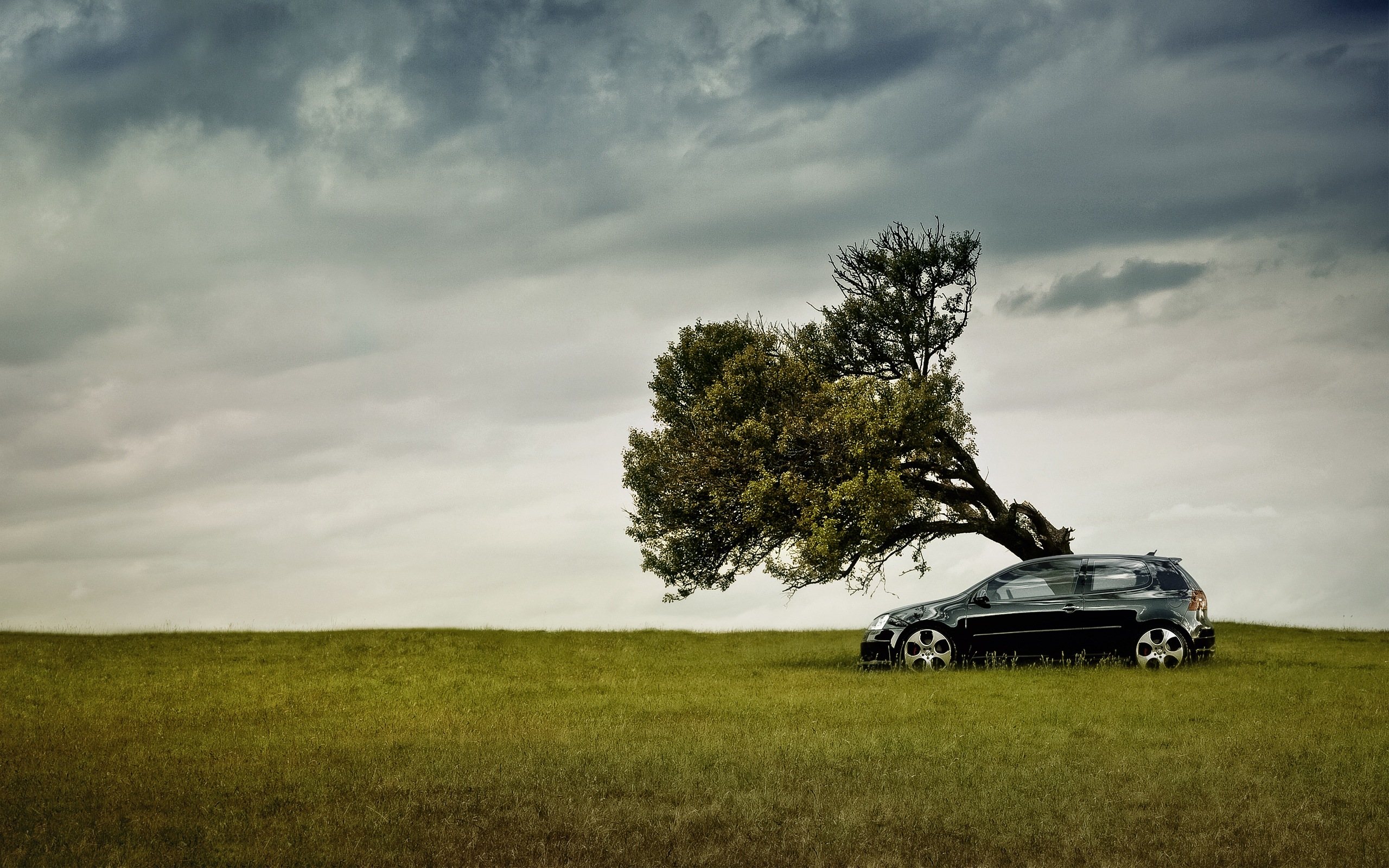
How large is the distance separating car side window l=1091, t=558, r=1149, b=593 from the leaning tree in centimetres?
506

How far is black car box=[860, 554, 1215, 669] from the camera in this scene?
2116 cm

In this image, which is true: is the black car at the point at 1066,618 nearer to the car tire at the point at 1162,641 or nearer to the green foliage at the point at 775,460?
the car tire at the point at 1162,641

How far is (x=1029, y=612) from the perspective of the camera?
21688mm

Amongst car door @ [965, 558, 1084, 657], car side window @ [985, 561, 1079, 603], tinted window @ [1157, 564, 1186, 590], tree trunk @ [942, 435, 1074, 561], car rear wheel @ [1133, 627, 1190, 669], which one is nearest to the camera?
car rear wheel @ [1133, 627, 1190, 669]

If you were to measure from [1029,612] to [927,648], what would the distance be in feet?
7.08

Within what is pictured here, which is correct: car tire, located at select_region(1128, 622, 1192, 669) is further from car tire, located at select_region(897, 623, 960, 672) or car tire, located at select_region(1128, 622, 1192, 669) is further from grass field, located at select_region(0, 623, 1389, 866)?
car tire, located at select_region(897, 623, 960, 672)

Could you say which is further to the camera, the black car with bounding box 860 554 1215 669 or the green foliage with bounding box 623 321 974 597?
the green foliage with bounding box 623 321 974 597

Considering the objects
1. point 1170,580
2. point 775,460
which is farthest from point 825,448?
point 1170,580

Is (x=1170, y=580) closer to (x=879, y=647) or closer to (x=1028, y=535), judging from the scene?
(x=879, y=647)

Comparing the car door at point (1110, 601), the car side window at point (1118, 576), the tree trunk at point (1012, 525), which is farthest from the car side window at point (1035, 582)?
the tree trunk at point (1012, 525)

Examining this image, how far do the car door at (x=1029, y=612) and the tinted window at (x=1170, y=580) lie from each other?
1.48m

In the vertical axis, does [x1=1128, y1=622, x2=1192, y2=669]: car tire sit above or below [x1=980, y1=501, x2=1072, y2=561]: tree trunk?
below

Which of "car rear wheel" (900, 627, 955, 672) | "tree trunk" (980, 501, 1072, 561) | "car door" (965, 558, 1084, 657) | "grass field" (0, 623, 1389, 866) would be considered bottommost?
"grass field" (0, 623, 1389, 866)

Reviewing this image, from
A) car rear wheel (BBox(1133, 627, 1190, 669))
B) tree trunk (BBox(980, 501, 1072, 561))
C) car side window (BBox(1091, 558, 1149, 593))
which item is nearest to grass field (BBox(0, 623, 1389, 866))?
car rear wheel (BBox(1133, 627, 1190, 669))
